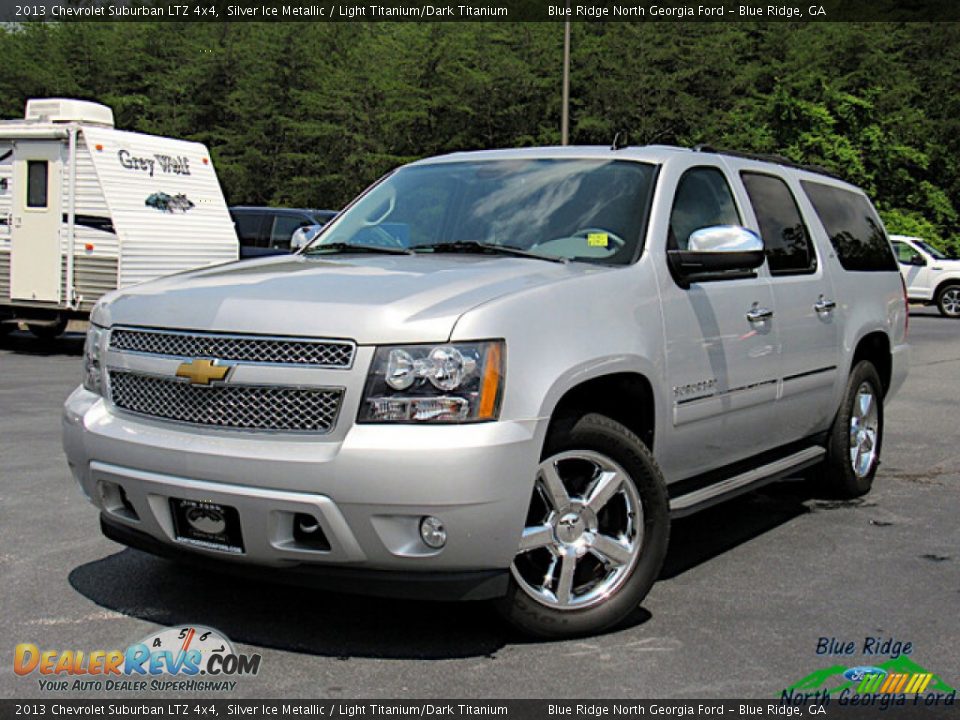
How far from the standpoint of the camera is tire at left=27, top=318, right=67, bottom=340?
601 inches

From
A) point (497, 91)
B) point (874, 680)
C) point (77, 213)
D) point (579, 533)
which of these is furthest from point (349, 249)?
point (497, 91)

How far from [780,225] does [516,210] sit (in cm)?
160

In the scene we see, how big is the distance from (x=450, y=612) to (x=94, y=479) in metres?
1.41

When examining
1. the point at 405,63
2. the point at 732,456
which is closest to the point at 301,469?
the point at 732,456

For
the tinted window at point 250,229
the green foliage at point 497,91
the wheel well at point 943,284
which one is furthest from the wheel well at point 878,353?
the green foliage at point 497,91

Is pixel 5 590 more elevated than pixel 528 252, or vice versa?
pixel 528 252

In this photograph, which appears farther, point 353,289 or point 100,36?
point 100,36

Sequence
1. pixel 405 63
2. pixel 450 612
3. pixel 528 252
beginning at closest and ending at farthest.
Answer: pixel 450 612
pixel 528 252
pixel 405 63

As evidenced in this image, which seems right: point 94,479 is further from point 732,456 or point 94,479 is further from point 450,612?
point 732,456

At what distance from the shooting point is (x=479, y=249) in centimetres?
502

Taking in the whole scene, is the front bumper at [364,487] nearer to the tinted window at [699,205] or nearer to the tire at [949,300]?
the tinted window at [699,205]

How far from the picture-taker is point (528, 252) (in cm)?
495

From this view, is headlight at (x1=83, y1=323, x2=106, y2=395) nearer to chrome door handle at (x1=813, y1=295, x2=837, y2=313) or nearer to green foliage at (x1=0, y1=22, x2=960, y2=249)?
chrome door handle at (x1=813, y1=295, x2=837, y2=313)

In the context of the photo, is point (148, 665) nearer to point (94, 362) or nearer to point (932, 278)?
point (94, 362)
